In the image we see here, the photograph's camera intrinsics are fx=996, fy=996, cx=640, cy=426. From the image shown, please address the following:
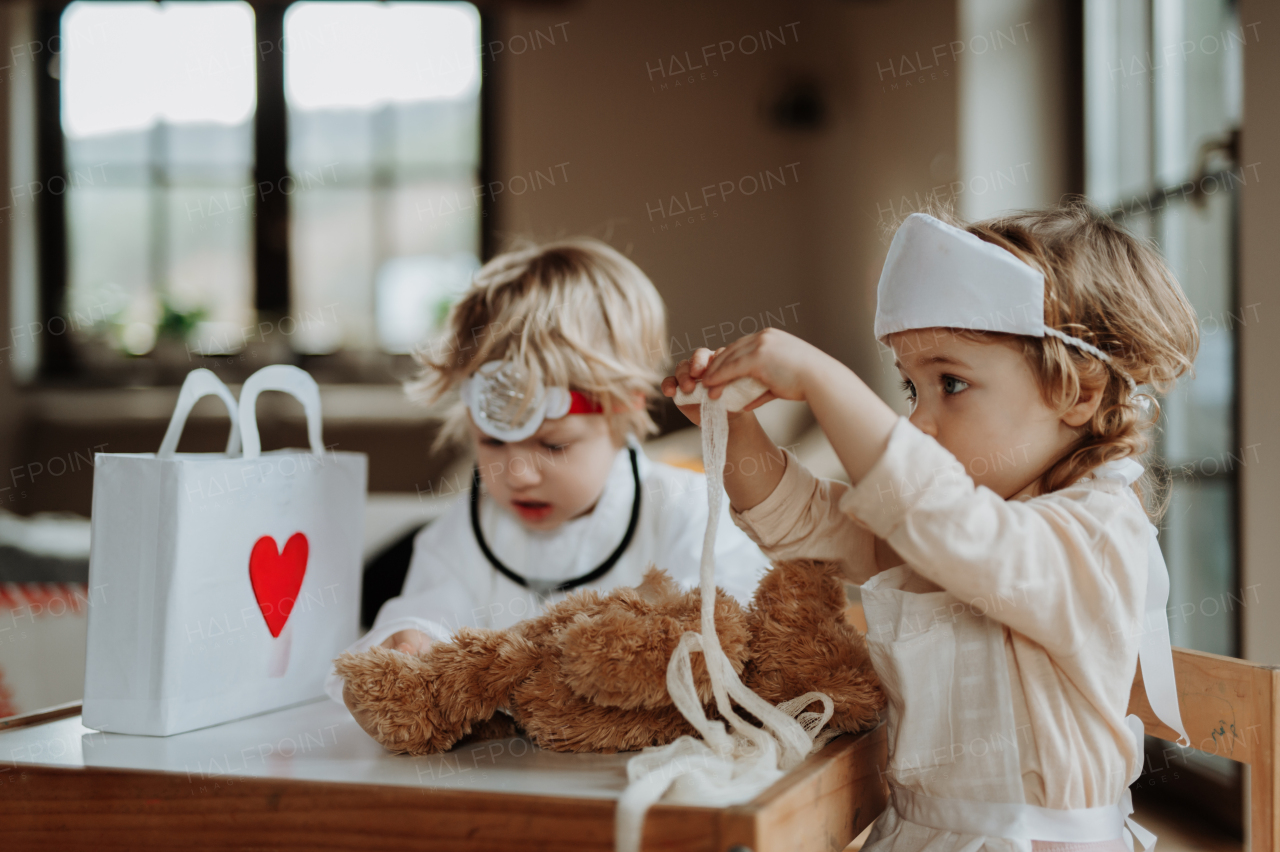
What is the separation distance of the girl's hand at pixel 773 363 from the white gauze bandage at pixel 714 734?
13mm

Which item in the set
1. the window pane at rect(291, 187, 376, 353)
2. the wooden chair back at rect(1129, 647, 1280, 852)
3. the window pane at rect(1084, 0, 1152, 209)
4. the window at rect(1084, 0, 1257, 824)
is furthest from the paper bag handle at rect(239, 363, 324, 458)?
the window pane at rect(291, 187, 376, 353)

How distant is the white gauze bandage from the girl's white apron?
0.23 ft

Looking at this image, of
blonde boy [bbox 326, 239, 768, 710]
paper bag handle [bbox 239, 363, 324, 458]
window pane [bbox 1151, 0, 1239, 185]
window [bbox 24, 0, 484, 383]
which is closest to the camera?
paper bag handle [bbox 239, 363, 324, 458]

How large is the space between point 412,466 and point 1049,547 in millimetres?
3740

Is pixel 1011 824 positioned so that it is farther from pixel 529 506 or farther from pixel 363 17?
pixel 363 17

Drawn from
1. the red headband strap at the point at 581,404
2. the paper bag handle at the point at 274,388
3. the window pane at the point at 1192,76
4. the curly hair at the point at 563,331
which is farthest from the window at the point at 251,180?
the paper bag handle at the point at 274,388

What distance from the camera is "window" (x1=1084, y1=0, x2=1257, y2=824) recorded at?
1.69 m

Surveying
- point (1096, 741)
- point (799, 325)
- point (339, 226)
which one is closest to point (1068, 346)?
point (1096, 741)

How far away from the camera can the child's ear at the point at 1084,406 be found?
2.36 feet

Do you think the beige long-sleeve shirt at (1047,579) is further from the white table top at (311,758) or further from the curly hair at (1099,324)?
the white table top at (311,758)

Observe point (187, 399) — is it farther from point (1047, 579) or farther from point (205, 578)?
point (1047, 579)

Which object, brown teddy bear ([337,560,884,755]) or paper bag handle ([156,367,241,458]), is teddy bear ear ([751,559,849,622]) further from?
paper bag handle ([156,367,241,458])

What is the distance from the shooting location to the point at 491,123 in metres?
4.21

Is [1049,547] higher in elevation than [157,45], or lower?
lower
